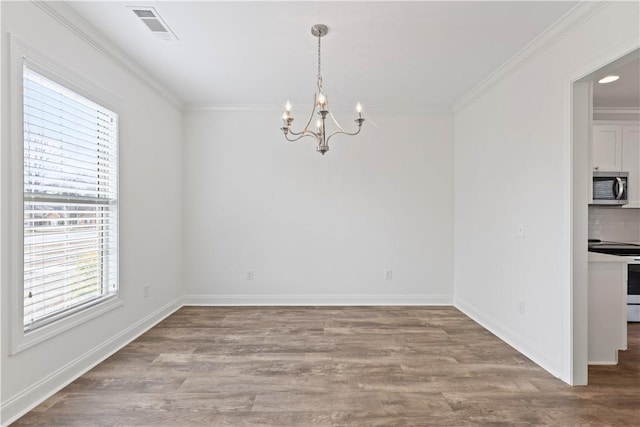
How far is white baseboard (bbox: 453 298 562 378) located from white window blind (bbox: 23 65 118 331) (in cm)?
382

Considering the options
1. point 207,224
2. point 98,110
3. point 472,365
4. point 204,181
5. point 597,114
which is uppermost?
point 597,114

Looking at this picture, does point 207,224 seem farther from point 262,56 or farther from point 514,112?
point 514,112

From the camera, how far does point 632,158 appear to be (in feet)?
13.8

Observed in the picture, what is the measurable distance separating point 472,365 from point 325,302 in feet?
7.28

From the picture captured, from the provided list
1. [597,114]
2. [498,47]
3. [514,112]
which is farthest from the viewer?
[597,114]

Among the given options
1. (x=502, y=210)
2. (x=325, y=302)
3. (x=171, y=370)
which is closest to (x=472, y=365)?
(x=502, y=210)

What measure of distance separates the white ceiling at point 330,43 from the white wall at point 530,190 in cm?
31

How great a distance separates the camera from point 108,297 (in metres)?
2.98

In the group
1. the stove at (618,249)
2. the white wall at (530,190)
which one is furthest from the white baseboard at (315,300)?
the stove at (618,249)

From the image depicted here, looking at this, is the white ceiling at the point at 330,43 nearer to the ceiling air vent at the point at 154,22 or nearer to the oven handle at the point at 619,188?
Answer: the ceiling air vent at the point at 154,22

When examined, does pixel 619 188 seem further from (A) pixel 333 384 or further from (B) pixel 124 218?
(B) pixel 124 218

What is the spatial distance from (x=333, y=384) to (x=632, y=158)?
4.69 meters

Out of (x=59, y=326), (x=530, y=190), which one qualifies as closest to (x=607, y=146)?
(x=530, y=190)

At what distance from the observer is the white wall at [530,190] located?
8.17ft
